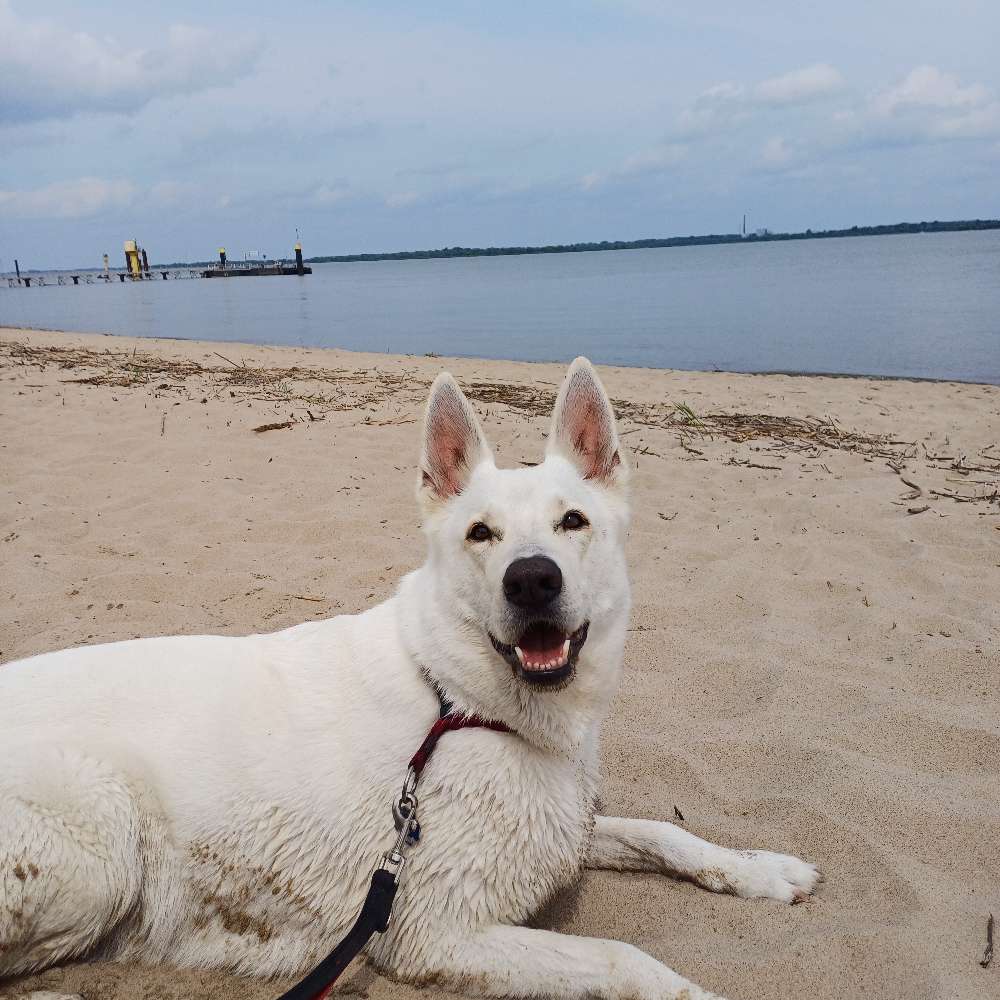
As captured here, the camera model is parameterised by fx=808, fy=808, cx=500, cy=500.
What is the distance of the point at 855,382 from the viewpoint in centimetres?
1390

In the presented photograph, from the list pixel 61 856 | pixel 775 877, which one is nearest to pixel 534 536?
pixel 775 877

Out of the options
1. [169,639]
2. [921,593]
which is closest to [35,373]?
[169,639]

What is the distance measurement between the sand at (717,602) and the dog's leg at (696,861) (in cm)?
6

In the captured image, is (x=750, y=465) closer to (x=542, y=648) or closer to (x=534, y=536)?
(x=534, y=536)

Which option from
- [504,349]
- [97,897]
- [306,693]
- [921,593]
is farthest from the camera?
Result: [504,349]

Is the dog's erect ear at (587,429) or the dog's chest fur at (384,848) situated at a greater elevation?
the dog's erect ear at (587,429)

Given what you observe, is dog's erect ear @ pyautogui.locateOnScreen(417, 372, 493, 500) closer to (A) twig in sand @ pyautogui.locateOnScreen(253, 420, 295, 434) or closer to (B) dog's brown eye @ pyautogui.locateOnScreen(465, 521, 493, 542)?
(B) dog's brown eye @ pyautogui.locateOnScreen(465, 521, 493, 542)

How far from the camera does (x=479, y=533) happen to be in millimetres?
2666

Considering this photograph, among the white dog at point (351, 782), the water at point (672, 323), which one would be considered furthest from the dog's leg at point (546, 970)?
the water at point (672, 323)

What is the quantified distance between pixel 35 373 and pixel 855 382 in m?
13.2

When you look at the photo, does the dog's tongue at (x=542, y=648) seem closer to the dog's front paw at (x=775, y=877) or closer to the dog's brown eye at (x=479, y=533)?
the dog's brown eye at (x=479, y=533)

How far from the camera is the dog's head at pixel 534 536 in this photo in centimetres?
242

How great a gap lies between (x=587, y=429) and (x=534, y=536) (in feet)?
2.17

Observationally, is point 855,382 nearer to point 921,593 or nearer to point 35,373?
point 921,593
